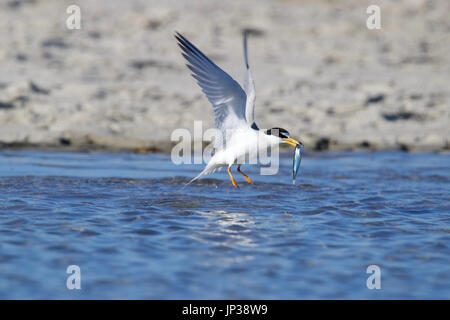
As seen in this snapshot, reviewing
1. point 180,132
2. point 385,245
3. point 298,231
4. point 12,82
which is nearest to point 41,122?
point 12,82

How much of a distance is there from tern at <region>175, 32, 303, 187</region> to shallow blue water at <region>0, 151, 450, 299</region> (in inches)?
19.0

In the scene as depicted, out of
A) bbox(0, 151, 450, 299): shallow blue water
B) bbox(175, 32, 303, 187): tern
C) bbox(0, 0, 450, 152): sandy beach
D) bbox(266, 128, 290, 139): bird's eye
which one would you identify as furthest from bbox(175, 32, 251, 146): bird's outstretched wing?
bbox(0, 0, 450, 152): sandy beach

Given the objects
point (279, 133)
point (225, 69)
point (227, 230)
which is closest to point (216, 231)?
point (227, 230)

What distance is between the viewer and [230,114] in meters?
7.58

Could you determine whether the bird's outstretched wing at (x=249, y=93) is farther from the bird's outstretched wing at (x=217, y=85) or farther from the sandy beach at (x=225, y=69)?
the sandy beach at (x=225, y=69)

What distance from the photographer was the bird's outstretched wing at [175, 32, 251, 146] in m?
7.11

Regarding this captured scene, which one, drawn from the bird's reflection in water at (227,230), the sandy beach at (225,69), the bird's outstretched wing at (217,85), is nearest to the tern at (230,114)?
the bird's outstretched wing at (217,85)

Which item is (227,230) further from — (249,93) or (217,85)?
(249,93)

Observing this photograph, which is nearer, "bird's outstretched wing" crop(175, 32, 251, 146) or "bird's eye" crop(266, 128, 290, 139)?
"bird's outstretched wing" crop(175, 32, 251, 146)

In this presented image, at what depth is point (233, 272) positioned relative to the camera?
5.12 metres

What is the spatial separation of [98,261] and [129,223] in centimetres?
111

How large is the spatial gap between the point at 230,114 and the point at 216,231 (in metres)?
1.74

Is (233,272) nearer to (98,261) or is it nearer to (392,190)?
(98,261)

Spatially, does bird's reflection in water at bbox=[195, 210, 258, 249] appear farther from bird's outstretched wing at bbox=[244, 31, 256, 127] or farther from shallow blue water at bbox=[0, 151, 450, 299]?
bird's outstretched wing at bbox=[244, 31, 256, 127]
